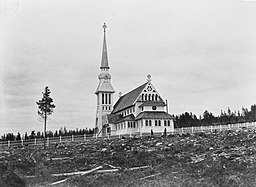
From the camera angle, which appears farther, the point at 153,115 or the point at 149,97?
the point at 149,97

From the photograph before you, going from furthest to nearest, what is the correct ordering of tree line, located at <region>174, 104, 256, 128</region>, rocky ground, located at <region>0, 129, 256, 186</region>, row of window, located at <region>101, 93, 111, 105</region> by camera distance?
tree line, located at <region>174, 104, 256, 128</region> → row of window, located at <region>101, 93, 111, 105</region> → rocky ground, located at <region>0, 129, 256, 186</region>

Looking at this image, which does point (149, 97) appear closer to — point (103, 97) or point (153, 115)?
point (153, 115)

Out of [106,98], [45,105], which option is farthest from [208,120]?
[45,105]

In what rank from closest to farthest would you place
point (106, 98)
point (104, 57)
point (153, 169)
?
1. point (153, 169)
2. point (106, 98)
3. point (104, 57)

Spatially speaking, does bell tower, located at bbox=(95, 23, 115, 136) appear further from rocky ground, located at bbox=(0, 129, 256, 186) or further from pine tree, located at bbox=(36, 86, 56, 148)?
rocky ground, located at bbox=(0, 129, 256, 186)

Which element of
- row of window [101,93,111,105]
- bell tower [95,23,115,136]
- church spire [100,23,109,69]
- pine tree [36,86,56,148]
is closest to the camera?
pine tree [36,86,56,148]

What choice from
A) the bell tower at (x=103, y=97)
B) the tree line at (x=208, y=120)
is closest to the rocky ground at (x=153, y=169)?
the bell tower at (x=103, y=97)

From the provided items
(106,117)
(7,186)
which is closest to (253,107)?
(106,117)

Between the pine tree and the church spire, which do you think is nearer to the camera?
the pine tree

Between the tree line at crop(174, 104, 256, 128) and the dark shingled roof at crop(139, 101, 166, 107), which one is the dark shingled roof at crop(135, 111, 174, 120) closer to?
the dark shingled roof at crop(139, 101, 166, 107)

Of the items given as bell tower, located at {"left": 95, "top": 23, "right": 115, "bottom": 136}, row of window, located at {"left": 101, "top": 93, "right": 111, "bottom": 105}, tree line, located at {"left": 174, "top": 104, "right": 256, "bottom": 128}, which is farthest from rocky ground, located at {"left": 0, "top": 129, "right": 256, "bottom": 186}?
tree line, located at {"left": 174, "top": 104, "right": 256, "bottom": 128}

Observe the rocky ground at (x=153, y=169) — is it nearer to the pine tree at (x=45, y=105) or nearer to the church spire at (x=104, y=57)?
the pine tree at (x=45, y=105)

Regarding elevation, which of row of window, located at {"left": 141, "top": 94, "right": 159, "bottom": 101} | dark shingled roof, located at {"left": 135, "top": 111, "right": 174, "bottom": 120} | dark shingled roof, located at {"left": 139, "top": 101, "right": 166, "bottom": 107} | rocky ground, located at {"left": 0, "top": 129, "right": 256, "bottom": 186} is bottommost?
rocky ground, located at {"left": 0, "top": 129, "right": 256, "bottom": 186}

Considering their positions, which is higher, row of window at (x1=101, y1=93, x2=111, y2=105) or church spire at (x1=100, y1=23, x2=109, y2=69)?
church spire at (x1=100, y1=23, x2=109, y2=69)
